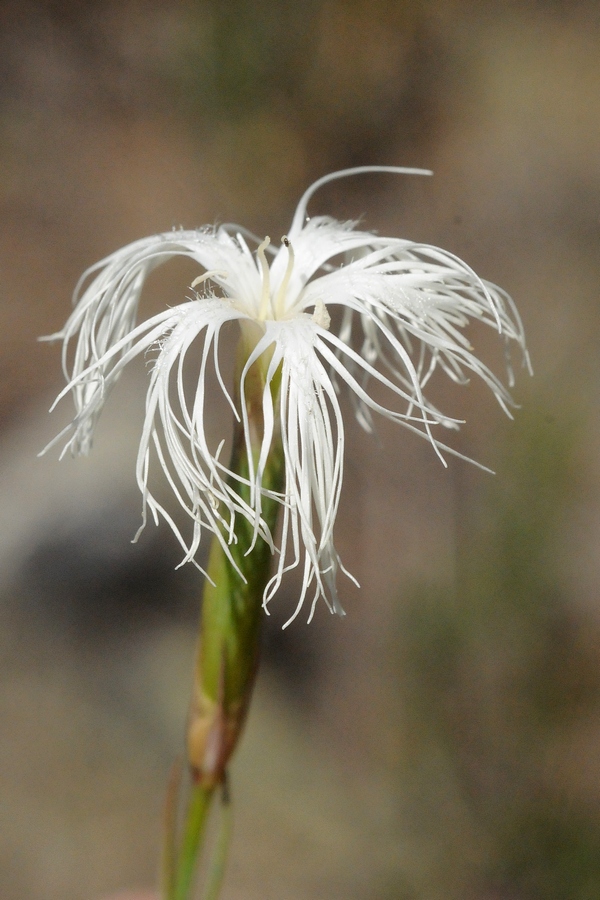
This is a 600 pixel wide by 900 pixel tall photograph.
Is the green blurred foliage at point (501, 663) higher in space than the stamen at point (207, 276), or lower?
lower

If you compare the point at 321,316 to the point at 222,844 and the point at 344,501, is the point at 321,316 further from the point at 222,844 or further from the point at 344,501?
the point at 344,501

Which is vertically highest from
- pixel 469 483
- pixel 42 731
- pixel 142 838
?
pixel 469 483

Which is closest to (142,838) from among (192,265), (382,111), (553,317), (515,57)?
(192,265)

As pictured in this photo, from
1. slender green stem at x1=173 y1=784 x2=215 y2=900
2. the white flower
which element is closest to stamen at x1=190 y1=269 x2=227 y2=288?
the white flower

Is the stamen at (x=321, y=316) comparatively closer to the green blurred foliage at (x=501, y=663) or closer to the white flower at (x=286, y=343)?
the white flower at (x=286, y=343)

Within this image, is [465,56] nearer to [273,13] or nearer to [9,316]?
[273,13]

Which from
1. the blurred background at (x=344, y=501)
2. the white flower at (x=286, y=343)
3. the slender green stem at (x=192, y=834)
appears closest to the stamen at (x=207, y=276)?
the white flower at (x=286, y=343)

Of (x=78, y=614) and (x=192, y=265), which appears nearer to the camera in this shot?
(x=78, y=614)

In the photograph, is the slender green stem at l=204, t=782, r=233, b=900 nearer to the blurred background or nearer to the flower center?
the flower center
